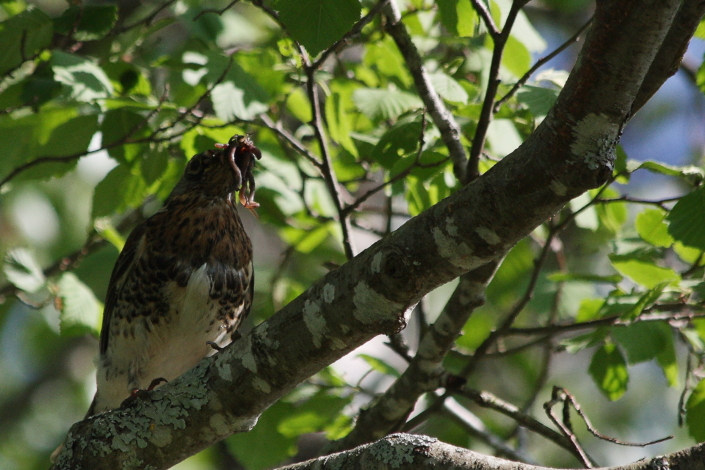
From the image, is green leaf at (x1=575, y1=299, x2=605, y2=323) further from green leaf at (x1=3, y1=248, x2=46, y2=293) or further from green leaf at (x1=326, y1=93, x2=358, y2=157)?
green leaf at (x1=3, y1=248, x2=46, y2=293)

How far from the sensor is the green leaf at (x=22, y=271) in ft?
11.8

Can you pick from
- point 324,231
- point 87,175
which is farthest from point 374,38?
point 87,175

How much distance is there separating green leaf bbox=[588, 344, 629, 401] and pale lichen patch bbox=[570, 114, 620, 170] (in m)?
1.98

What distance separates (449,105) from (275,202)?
1.16m

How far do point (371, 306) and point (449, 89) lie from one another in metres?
1.38

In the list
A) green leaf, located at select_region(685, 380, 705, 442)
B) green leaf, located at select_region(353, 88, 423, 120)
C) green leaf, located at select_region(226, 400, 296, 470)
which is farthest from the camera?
green leaf, located at select_region(226, 400, 296, 470)

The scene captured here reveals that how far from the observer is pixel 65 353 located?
7.83 meters

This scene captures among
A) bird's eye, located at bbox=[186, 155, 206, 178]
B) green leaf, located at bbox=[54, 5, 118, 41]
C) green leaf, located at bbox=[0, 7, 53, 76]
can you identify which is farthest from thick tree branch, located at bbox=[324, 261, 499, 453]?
green leaf, located at bbox=[0, 7, 53, 76]

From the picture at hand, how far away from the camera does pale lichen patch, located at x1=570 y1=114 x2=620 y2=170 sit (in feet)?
5.52

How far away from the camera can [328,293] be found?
2.11m

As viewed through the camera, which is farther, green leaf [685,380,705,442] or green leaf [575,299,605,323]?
green leaf [575,299,605,323]

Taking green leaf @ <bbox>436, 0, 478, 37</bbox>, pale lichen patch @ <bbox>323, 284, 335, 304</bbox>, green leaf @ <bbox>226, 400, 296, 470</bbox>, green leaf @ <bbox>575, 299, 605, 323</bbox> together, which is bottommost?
pale lichen patch @ <bbox>323, 284, 335, 304</bbox>

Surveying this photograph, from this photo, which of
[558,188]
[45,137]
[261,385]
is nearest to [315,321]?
[261,385]

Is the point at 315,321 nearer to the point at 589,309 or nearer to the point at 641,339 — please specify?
the point at 641,339
